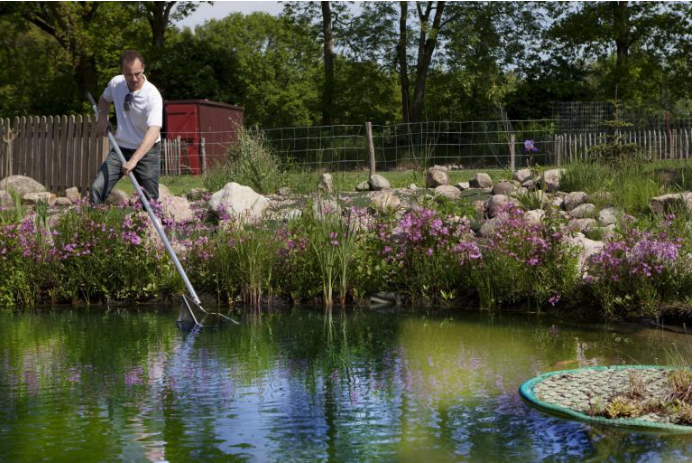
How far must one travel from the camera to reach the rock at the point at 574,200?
11359 millimetres

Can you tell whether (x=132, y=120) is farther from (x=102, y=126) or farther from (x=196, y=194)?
(x=196, y=194)

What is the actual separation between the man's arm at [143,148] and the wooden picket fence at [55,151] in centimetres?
749

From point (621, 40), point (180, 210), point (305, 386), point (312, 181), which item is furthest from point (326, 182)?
point (621, 40)

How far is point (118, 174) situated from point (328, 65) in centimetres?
2062

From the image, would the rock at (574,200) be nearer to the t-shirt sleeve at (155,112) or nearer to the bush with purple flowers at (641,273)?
the bush with purple flowers at (641,273)

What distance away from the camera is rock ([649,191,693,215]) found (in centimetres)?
973

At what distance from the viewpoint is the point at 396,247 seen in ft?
27.6

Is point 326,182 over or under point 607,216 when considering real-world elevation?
over

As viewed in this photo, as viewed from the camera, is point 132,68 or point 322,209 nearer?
point 132,68

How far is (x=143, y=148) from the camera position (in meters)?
7.54

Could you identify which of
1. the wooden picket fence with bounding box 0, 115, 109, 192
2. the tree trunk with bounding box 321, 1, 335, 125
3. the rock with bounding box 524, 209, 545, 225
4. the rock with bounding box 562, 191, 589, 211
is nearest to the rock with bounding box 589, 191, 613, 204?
the rock with bounding box 562, 191, 589, 211

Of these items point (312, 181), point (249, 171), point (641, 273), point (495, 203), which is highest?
point (249, 171)

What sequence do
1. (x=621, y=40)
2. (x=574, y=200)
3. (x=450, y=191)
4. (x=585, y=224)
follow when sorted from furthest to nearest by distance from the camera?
(x=621, y=40) → (x=450, y=191) → (x=574, y=200) → (x=585, y=224)

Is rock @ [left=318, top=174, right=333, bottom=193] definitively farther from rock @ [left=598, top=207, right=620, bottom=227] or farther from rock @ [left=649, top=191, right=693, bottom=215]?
rock @ [left=649, top=191, right=693, bottom=215]
